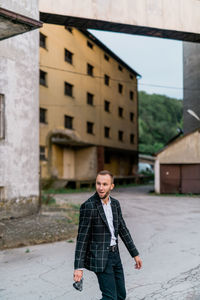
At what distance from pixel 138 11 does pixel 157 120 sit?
181 feet

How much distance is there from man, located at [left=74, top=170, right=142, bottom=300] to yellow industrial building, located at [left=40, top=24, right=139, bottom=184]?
65.3ft

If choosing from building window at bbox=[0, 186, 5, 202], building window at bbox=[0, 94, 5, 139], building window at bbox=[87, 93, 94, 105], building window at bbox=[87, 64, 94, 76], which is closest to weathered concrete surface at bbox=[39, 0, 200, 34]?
building window at bbox=[0, 94, 5, 139]

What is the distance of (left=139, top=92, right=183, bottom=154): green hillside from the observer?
6206cm

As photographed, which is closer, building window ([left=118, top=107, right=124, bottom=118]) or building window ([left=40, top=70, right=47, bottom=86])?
building window ([left=40, top=70, right=47, bottom=86])

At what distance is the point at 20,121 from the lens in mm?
9562

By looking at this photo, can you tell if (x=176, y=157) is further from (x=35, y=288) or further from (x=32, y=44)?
(x=35, y=288)

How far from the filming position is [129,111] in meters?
36.6

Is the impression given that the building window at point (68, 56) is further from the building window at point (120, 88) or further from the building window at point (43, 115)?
the building window at point (120, 88)

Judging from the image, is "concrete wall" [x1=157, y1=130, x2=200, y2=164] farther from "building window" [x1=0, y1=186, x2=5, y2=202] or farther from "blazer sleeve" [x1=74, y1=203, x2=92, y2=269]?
"blazer sleeve" [x1=74, y1=203, x2=92, y2=269]

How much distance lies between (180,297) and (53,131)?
67.1ft

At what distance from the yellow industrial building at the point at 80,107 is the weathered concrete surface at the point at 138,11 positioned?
11.4 meters

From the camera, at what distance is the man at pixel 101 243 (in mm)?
2883

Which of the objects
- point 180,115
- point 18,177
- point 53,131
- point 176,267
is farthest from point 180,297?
point 180,115

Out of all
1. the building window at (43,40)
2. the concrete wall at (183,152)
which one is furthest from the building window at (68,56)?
the concrete wall at (183,152)
